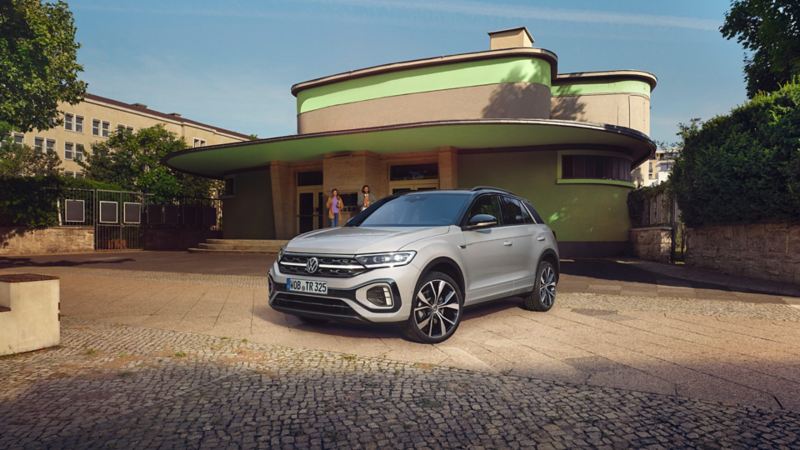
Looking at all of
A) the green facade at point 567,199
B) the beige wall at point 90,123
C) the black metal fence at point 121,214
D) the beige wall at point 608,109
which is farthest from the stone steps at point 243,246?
the beige wall at point 90,123

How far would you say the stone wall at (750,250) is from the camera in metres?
9.93

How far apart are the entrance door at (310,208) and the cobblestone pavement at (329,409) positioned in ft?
55.8

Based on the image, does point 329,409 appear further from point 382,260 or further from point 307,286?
point 307,286

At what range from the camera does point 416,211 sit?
636 cm

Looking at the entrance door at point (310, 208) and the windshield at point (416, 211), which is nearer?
the windshield at point (416, 211)

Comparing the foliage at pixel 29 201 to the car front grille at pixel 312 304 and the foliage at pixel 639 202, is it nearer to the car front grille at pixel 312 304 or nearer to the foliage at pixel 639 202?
the car front grille at pixel 312 304

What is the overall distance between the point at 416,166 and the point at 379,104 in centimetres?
396

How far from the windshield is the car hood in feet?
1.06

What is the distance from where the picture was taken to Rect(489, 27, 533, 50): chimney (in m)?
22.9

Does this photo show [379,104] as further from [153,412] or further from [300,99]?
[153,412]

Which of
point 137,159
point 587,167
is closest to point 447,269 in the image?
point 587,167

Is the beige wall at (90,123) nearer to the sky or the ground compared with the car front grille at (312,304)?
nearer to the sky

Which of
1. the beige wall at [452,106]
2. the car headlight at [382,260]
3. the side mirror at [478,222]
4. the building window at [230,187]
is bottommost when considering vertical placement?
the car headlight at [382,260]

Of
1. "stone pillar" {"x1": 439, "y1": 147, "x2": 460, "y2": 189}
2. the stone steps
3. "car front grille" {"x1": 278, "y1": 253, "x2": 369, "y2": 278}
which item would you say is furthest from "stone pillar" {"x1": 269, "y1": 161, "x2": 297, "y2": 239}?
"car front grille" {"x1": 278, "y1": 253, "x2": 369, "y2": 278}
